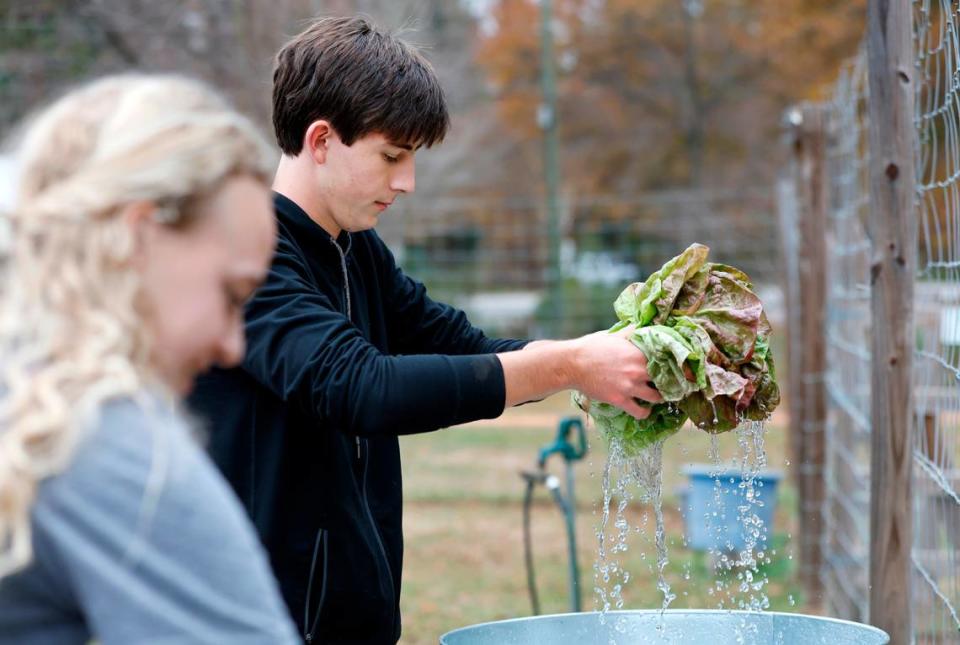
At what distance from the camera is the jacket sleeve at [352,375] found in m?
2.14

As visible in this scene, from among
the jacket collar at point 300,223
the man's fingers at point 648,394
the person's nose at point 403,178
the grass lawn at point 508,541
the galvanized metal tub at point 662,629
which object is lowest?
the grass lawn at point 508,541

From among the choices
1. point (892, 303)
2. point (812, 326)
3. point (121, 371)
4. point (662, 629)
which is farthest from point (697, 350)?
point (812, 326)

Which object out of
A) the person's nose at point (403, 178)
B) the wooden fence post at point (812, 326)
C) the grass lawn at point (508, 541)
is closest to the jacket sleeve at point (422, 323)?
the person's nose at point (403, 178)

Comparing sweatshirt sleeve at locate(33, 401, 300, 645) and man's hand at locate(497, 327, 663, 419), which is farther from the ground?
man's hand at locate(497, 327, 663, 419)

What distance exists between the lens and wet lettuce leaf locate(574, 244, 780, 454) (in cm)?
231

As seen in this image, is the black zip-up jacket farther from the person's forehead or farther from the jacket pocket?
the person's forehead

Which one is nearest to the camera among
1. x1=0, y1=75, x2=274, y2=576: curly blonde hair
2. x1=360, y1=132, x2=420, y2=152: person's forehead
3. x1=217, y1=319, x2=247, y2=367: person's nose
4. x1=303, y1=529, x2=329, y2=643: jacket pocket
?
x1=0, y1=75, x2=274, y2=576: curly blonde hair

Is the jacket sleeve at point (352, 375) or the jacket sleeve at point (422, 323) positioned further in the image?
the jacket sleeve at point (422, 323)

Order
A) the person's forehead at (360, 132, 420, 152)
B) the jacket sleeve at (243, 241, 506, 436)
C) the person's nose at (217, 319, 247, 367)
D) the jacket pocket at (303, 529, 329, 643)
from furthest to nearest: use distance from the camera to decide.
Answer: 1. the person's forehead at (360, 132, 420, 152)
2. the jacket pocket at (303, 529, 329, 643)
3. the jacket sleeve at (243, 241, 506, 436)
4. the person's nose at (217, 319, 247, 367)

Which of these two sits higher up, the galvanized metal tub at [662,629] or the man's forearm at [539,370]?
the man's forearm at [539,370]

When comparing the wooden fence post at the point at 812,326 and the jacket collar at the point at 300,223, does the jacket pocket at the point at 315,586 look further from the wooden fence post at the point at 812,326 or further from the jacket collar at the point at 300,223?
the wooden fence post at the point at 812,326

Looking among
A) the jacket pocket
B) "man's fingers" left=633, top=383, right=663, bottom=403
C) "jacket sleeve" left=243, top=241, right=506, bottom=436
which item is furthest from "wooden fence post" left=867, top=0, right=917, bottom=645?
the jacket pocket

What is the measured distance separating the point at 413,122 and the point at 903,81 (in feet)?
4.50

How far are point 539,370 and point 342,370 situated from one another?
36 cm
